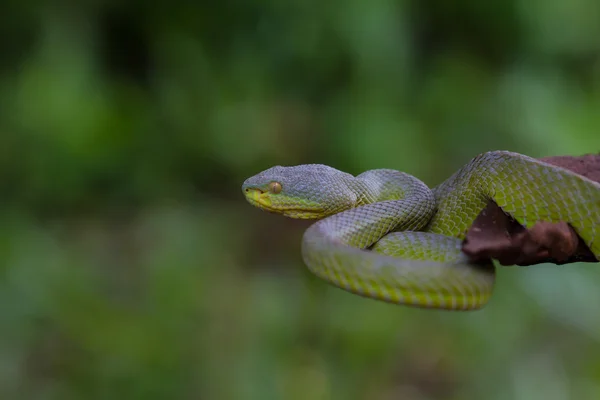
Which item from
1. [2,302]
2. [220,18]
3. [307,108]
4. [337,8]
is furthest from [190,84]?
Result: [2,302]

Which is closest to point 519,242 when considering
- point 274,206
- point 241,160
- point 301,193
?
point 301,193

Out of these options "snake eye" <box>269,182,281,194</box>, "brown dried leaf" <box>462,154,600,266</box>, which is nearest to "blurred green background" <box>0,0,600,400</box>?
"snake eye" <box>269,182,281,194</box>

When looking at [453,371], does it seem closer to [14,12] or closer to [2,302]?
[2,302]

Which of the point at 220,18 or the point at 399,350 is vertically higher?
the point at 220,18

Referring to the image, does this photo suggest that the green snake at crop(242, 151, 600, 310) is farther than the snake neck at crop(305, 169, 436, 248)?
No

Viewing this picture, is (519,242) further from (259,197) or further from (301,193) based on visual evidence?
(259,197)

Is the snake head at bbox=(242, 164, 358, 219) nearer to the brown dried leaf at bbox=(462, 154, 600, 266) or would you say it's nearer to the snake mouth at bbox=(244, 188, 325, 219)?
the snake mouth at bbox=(244, 188, 325, 219)

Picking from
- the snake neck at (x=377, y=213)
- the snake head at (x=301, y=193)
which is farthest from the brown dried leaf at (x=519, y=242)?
the snake head at (x=301, y=193)

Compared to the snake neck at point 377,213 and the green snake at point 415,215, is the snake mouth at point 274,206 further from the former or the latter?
the snake neck at point 377,213
